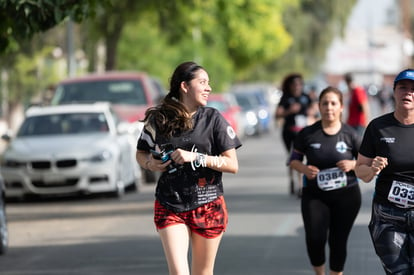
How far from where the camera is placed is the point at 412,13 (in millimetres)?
148125

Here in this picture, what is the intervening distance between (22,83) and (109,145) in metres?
17.9

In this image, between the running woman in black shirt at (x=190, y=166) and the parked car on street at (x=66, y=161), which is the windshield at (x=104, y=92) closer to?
the parked car on street at (x=66, y=161)

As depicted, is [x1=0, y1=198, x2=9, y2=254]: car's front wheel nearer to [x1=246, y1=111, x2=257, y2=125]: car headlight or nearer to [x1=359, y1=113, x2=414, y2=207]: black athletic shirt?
[x1=359, y1=113, x2=414, y2=207]: black athletic shirt

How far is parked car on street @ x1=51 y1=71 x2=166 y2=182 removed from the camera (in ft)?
65.2

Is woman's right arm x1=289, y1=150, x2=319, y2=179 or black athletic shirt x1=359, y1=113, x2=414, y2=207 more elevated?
black athletic shirt x1=359, y1=113, x2=414, y2=207

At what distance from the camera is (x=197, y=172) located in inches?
258

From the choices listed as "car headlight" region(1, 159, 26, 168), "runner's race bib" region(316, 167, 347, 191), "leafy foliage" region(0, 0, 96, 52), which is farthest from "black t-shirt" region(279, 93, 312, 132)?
"runner's race bib" region(316, 167, 347, 191)

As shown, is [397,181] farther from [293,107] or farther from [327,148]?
[293,107]

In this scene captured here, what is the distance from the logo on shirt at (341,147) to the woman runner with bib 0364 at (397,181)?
1.98 metres

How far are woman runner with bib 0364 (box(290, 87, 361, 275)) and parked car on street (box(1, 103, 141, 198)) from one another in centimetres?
799

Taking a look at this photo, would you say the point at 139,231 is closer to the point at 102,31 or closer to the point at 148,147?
the point at 148,147

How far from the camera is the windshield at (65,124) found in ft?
57.3

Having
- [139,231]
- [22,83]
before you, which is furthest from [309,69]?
[139,231]

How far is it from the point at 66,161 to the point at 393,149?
1036cm
